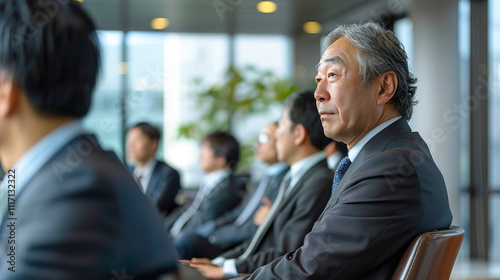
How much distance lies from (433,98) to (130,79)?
4.48 metres

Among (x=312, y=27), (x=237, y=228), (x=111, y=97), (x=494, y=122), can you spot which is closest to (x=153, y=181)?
(x=237, y=228)

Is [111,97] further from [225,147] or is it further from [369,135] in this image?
[369,135]

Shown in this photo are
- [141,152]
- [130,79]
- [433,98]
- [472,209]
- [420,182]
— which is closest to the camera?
[420,182]

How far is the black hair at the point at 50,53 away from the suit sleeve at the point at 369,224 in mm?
824

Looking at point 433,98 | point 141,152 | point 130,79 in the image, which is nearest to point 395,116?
point 141,152

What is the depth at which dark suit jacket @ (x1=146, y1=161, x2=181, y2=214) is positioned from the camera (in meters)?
4.11

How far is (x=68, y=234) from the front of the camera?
688 mm

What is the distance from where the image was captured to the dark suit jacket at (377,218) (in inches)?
54.1

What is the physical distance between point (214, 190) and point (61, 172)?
309 centimetres

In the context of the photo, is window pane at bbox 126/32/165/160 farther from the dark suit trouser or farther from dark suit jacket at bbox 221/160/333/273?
dark suit jacket at bbox 221/160/333/273

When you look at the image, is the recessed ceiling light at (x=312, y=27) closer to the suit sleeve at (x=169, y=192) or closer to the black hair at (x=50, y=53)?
the suit sleeve at (x=169, y=192)

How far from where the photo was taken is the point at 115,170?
0.75 meters

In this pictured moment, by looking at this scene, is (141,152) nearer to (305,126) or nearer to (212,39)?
(305,126)

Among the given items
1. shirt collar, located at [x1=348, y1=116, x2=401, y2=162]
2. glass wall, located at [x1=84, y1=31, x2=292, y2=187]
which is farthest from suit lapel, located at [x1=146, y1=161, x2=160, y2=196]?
glass wall, located at [x1=84, y1=31, x2=292, y2=187]
